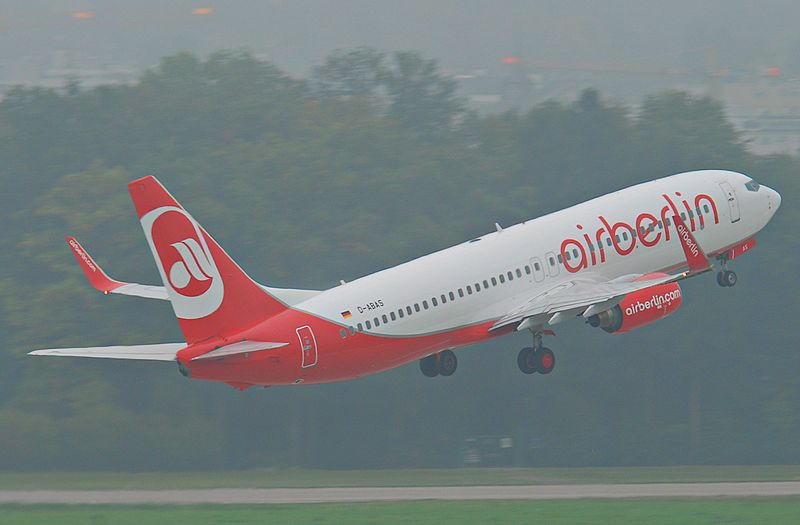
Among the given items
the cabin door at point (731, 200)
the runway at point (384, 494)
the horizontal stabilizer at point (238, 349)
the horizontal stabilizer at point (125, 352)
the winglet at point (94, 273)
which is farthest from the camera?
the runway at point (384, 494)

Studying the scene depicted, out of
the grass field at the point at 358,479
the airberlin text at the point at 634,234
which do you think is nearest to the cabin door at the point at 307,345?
the airberlin text at the point at 634,234

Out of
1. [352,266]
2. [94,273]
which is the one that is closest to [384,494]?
[94,273]

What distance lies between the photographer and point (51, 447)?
95.4m

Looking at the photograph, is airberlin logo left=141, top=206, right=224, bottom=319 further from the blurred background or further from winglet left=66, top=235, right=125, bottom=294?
the blurred background

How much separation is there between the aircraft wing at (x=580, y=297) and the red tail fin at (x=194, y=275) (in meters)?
11.4

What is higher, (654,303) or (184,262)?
(184,262)

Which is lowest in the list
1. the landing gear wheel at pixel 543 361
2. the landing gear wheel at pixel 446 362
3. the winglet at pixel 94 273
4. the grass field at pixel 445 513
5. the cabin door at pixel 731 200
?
the grass field at pixel 445 513

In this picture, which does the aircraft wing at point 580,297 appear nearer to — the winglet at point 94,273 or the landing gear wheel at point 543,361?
the landing gear wheel at point 543,361

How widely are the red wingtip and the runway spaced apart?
20886 millimetres

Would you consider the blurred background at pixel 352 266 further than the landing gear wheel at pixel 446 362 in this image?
Yes

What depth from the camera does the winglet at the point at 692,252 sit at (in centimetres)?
6297

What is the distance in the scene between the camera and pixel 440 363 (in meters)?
66.6

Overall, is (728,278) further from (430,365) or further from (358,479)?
(358,479)

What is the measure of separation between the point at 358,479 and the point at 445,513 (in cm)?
1740
